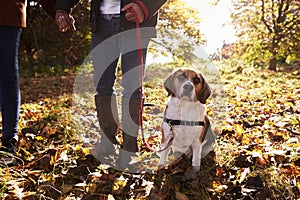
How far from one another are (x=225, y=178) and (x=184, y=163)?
1.35 feet

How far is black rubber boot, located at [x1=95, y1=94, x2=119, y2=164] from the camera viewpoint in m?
2.77

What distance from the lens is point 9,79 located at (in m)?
2.64

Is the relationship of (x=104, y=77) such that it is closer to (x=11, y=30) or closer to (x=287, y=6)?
(x=11, y=30)

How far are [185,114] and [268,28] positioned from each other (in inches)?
531

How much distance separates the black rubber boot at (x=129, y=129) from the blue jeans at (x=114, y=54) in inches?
3.1

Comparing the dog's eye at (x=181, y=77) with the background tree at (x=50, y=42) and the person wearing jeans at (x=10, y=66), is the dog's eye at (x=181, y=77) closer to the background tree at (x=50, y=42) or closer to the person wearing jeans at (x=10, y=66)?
the person wearing jeans at (x=10, y=66)

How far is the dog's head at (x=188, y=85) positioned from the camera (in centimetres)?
259

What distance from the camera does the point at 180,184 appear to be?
2434mm

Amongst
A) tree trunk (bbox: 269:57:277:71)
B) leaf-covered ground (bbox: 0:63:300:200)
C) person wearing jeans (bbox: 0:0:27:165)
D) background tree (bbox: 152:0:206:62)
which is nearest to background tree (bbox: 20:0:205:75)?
background tree (bbox: 152:0:206:62)

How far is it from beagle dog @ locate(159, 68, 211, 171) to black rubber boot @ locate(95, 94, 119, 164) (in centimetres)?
48

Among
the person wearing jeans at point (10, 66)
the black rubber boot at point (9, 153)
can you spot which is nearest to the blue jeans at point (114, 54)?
the person wearing jeans at point (10, 66)

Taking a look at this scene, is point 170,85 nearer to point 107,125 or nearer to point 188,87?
point 188,87

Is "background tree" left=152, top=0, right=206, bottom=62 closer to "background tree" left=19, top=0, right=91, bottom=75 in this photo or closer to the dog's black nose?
"background tree" left=19, top=0, right=91, bottom=75

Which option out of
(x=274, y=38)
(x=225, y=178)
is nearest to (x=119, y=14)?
(x=225, y=178)
